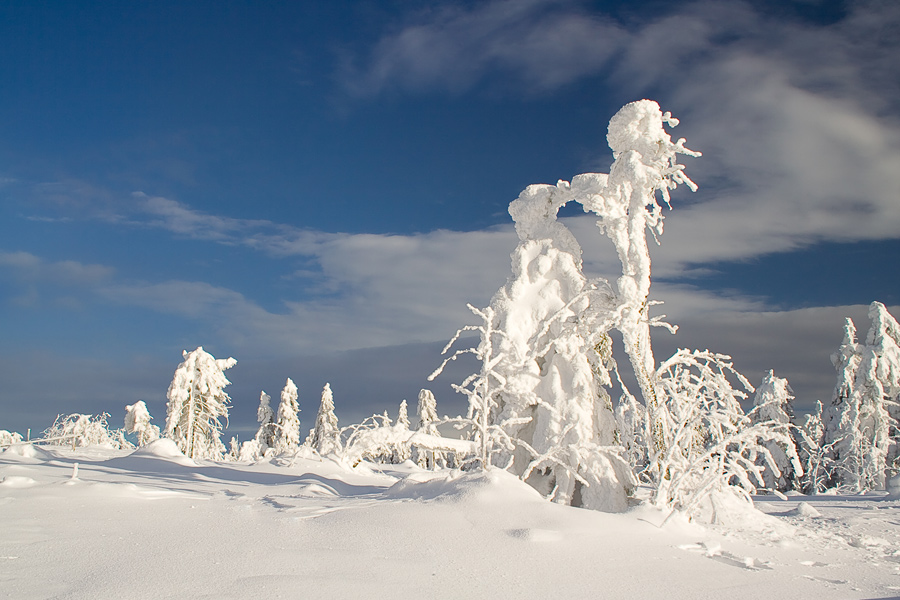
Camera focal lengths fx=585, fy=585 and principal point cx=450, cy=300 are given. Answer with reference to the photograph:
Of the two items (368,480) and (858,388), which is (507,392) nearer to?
(368,480)

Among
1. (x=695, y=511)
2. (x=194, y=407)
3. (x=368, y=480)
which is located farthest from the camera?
(x=194, y=407)

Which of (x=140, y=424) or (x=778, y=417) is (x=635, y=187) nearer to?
(x=778, y=417)

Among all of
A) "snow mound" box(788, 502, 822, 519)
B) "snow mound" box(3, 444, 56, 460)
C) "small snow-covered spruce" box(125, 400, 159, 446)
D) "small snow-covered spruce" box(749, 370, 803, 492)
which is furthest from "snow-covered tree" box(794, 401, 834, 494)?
"small snow-covered spruce" box(125, 400, 159, 446)

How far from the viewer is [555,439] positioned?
39.9ft

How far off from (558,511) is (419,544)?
214 centimetres

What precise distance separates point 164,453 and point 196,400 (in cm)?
1784

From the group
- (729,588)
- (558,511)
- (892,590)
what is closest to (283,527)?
(558,511)

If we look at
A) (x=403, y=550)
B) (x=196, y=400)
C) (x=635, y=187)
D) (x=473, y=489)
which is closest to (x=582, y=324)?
(x=635, y=187)

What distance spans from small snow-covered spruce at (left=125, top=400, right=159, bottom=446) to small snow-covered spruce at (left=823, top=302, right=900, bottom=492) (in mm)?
40259

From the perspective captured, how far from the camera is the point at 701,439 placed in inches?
439

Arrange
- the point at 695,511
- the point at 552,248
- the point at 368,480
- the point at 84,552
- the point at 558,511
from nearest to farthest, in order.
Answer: the point at 84,552
the point at 558,511
the point at 695,511
the point at 552,248
the point at 368,480

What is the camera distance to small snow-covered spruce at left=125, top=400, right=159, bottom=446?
3600cm

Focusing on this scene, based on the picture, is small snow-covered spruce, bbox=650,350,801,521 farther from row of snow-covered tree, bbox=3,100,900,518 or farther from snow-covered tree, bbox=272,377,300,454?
snow-covered tree, bbox=272,377,300,454

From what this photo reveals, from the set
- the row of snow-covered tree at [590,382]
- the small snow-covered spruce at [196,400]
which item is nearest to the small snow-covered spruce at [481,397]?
the row of snow-covered tree at [590,382]
